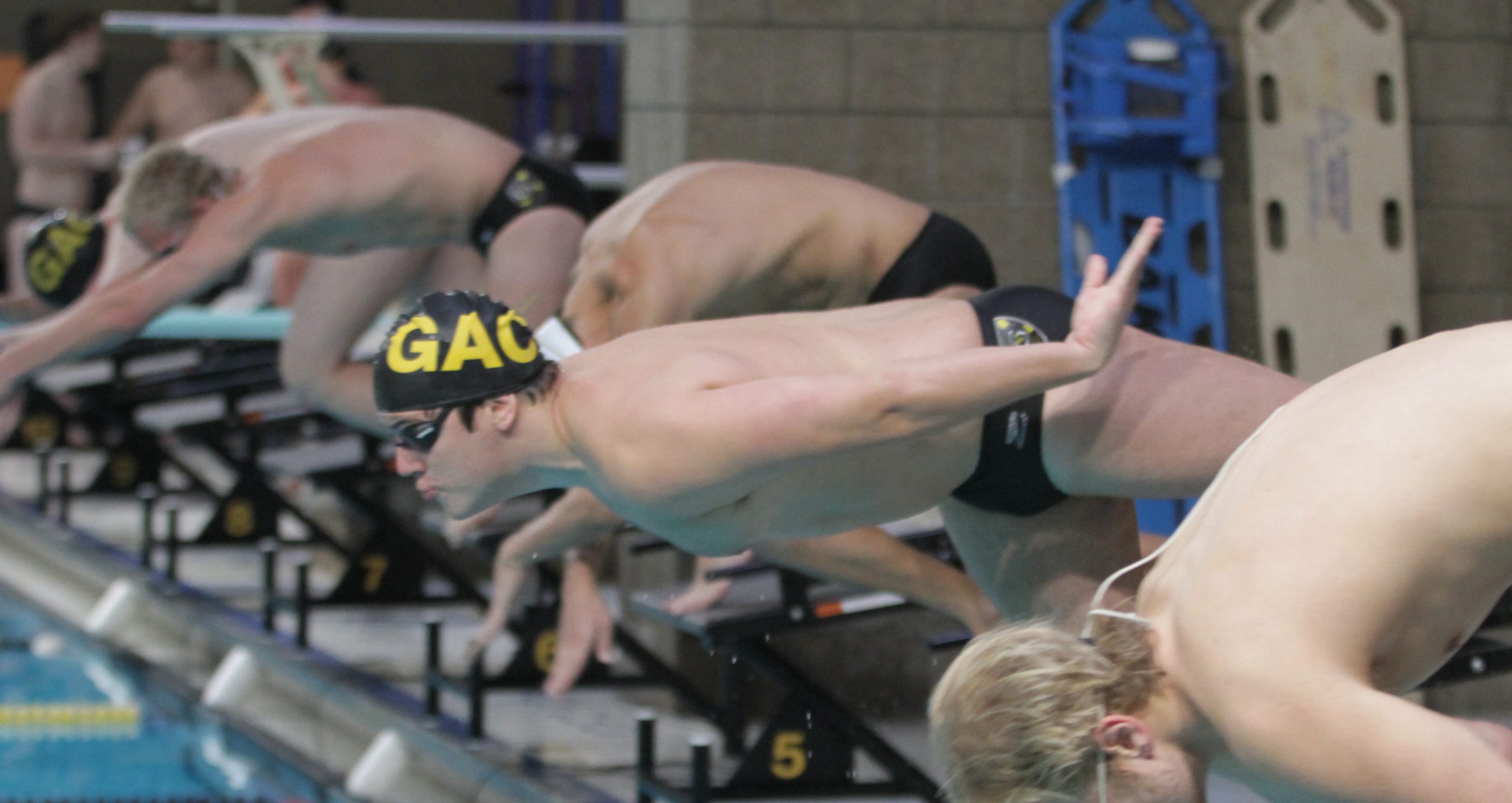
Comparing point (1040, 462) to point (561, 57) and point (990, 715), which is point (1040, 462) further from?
point (561, 57)

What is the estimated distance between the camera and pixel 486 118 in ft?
33.0

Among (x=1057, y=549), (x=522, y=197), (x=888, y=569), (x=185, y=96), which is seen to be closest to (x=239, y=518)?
(x=185, y=96)

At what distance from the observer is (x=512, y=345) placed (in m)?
2.46

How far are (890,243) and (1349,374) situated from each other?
175 cm

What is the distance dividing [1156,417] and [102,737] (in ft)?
14.9

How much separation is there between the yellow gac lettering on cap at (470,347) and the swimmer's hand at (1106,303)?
0.78m

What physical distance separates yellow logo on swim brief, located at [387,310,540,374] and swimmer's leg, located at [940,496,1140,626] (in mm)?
762

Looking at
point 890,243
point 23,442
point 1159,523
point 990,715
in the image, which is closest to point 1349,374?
point 990,715

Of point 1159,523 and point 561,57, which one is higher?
point 561,57

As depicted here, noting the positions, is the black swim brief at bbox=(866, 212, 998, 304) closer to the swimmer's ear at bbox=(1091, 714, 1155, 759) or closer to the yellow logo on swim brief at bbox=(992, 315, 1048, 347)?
the yellow logo on swim brief at bbox=(992, 315, 1048, 347)

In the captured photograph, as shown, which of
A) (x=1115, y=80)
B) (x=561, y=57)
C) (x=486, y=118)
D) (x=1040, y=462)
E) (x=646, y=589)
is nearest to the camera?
(x=1040, y=462)

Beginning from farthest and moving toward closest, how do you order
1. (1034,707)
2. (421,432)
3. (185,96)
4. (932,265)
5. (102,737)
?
(185,96) < (102,737) < (932,265) < (421,432) < (1034,707)

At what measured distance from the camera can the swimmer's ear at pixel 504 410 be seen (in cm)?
243

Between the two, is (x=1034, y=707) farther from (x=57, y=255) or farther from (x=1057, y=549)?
(x=57, y=255)
